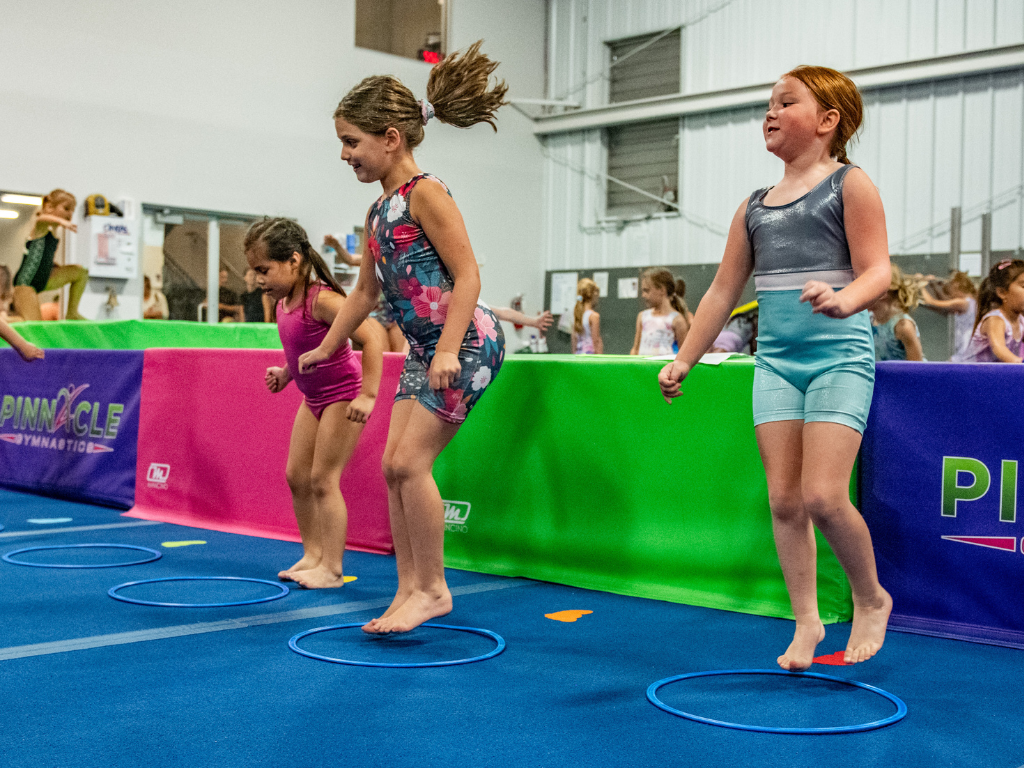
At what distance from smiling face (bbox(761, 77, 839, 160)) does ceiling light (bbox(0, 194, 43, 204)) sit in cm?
1108

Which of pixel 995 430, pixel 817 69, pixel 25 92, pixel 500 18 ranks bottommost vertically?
pixel 995 430

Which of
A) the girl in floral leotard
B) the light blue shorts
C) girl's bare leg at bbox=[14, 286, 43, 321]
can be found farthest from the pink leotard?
girl's bare leg at bbox=[14, 286, 43, 321]

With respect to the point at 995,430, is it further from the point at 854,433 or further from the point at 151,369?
the point at 151,369

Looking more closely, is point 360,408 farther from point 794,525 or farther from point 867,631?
point 867,631

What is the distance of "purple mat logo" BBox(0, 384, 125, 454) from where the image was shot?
18.7 ft

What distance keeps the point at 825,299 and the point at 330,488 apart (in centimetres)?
213

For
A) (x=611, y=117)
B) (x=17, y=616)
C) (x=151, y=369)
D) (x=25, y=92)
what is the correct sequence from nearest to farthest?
(x=17, y=616) → (x=151, y=369) → (x=25, y=92) → (x=611, y=117)

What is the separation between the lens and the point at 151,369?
5414mm

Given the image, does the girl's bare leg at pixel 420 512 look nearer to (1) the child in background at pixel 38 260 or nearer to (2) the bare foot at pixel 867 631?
(2) the bare foot at pixel 867 631

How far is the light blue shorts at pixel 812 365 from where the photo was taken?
2.43m

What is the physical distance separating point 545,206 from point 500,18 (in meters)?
3.03

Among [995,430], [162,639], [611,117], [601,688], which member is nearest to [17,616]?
[162,639]

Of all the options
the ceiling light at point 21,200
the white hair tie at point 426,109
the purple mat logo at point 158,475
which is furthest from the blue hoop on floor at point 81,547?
the ceiling light at point 21,200

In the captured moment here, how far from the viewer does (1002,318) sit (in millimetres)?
4922
